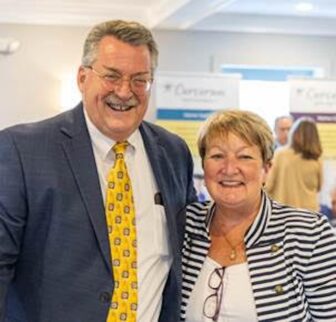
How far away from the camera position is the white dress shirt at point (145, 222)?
74.6 inches

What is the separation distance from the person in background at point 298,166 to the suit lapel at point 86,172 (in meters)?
4.20

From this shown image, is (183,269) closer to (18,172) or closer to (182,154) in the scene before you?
(182,154)

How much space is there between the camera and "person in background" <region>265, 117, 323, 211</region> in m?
5.97

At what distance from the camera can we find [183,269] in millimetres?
2041

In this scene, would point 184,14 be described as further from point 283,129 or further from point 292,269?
point 292,269

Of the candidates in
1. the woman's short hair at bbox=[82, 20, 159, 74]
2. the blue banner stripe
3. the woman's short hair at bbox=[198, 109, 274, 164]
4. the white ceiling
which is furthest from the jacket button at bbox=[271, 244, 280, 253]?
the blue banner stripe

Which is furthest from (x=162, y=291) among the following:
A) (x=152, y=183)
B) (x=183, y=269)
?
(x=152, y=183)

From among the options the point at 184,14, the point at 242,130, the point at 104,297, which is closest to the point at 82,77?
the point at 242,130

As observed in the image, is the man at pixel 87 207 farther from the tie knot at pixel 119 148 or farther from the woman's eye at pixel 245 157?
the woman's eye at pixel 245 157

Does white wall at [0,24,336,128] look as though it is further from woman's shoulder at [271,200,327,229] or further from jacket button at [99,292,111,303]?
jacket button at [99,292,111,303]

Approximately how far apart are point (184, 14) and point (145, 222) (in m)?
4.79

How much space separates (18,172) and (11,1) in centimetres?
542

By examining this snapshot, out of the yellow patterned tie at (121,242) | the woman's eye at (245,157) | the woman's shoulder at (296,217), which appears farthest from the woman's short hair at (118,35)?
the woman's shoulder at (296,217)

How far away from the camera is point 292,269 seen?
195cm
